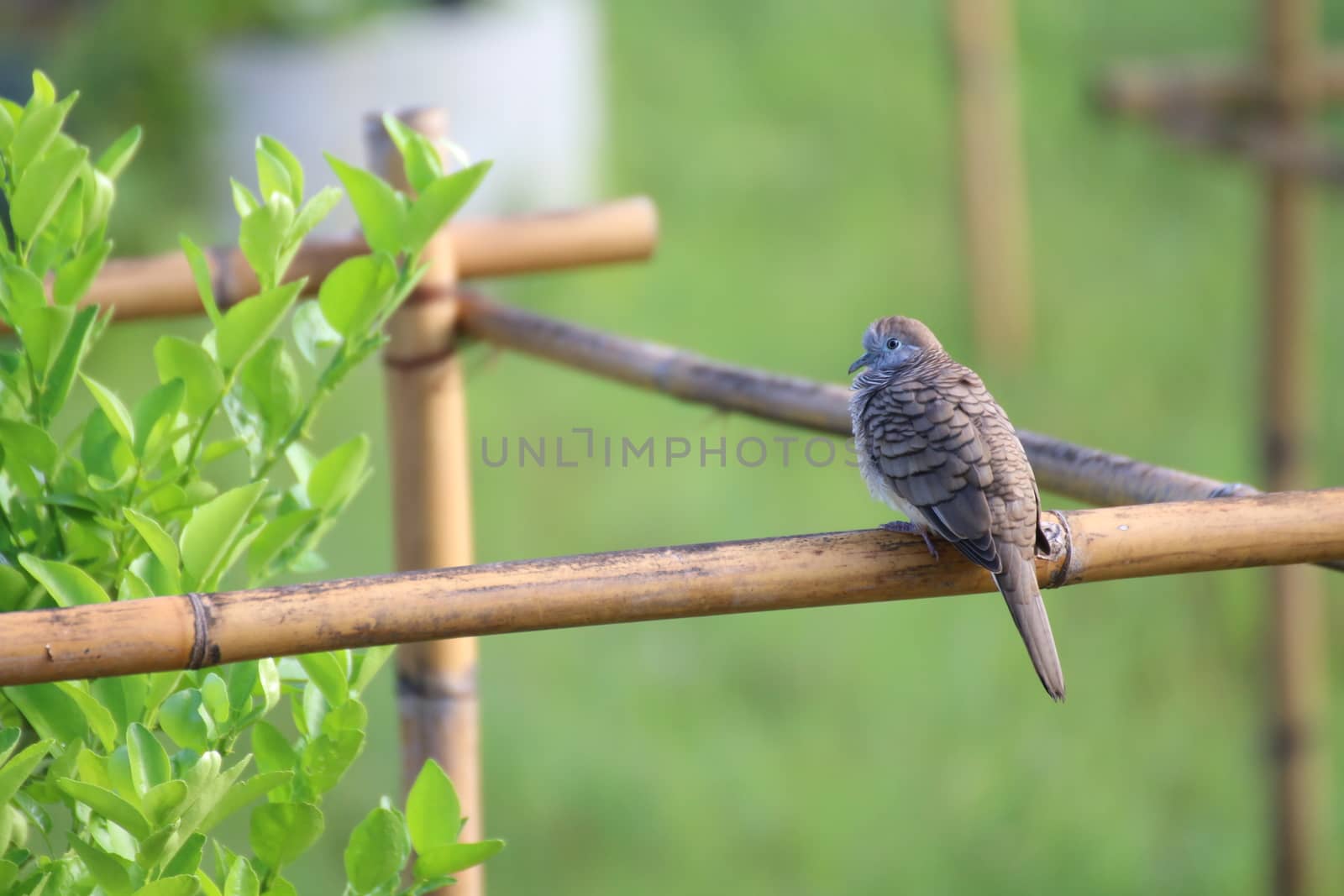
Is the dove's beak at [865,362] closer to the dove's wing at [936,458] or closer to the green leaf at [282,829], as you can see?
the dove's wing at [936,458]

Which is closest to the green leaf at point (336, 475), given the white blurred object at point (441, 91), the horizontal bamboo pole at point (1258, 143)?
the horizontal bamboo pole at point (1258, 143)

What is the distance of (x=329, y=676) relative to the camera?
0.73m

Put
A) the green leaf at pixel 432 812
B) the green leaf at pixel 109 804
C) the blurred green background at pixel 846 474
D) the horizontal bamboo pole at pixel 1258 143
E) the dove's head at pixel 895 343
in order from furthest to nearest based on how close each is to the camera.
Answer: the blurred green background at pixel 846 474, the horizontal bamboo pole at pixel 1258 143, the dove's head at pixel 895 343, the green leaf at pixel 432 812, the green leaf at pixel 109 804

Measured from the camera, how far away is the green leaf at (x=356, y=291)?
2.60 ft

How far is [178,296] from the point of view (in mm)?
1215

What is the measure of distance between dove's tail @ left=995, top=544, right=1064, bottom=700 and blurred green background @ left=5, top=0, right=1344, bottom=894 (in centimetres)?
66

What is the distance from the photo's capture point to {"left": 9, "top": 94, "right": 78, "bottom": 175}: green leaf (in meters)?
0.74

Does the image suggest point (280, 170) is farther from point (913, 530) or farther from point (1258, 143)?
point (1258, 143)

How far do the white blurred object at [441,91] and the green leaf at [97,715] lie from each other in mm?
2043

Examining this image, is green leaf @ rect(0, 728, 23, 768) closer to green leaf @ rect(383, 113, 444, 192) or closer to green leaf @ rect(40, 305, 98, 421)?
green leaf @ rect(40, 305, 98, 421)

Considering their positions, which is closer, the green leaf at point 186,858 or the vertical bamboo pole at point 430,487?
the green leaf at point 186,858

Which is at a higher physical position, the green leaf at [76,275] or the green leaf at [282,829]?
the green leaf at [76,275]

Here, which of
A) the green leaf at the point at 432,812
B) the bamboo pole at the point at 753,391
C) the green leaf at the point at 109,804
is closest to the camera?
the green leaf at the point at 109,804

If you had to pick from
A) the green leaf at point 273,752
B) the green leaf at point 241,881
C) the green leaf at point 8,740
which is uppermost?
the green leaf at point 8,740
